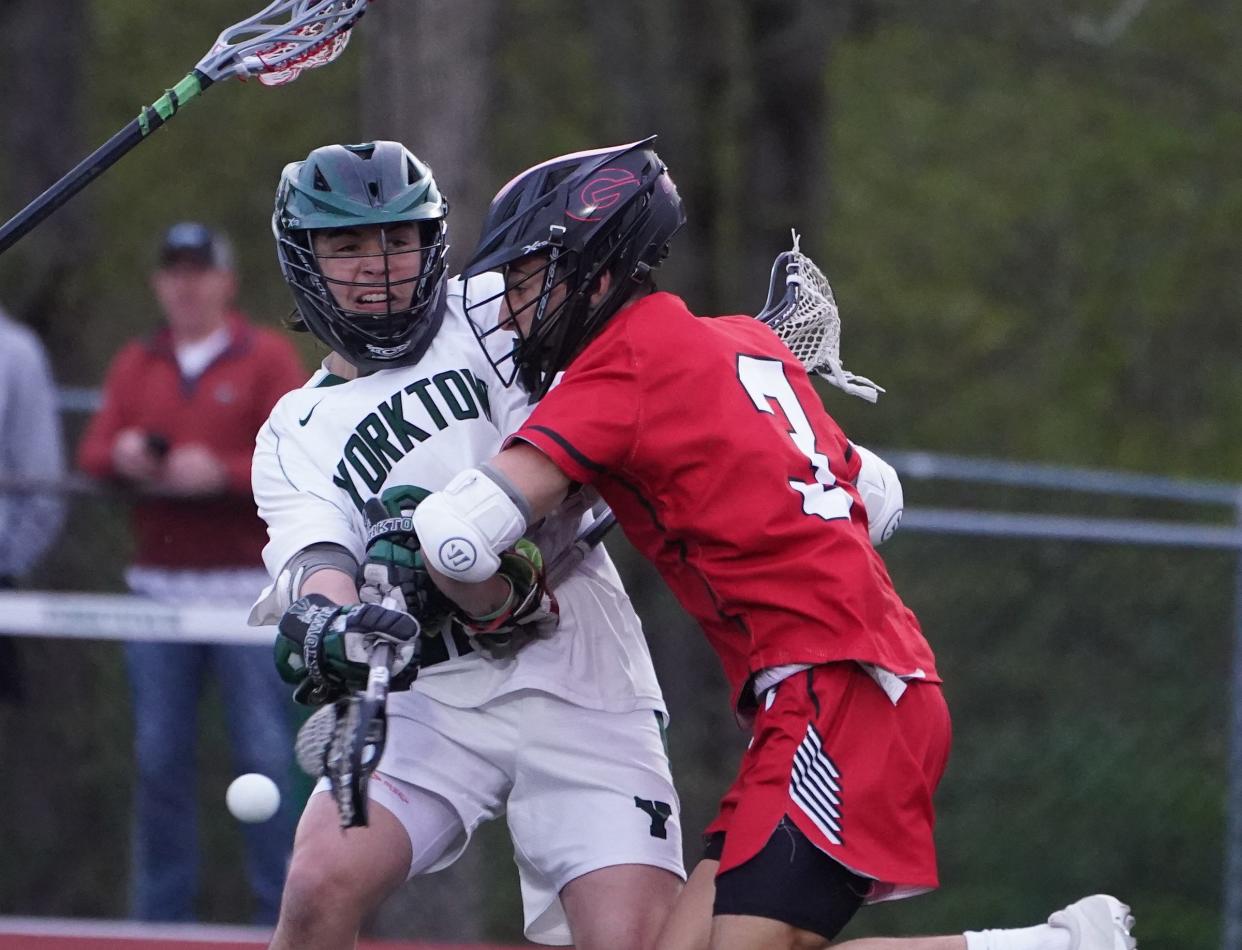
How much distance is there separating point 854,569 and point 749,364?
1.38 ft

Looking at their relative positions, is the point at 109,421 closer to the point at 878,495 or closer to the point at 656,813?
the point at 656,813

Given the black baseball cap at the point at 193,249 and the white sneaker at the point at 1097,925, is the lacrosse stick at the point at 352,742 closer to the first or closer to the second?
the white sneaker at the point at 1097,925

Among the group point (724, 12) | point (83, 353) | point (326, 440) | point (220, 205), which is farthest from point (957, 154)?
point (326, 440)

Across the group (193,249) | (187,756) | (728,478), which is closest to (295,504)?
(728,478)

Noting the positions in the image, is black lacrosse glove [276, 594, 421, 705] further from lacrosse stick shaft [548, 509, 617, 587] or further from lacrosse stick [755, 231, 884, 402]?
lacrosse stick [755, 231, 884, 402]

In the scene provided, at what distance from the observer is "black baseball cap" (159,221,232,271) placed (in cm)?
626

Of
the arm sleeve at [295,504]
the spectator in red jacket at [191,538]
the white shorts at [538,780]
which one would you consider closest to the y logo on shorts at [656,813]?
the white shorts at [538,780]

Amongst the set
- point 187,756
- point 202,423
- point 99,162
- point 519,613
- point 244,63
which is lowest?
point 187,756

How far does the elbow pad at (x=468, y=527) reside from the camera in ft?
10.9

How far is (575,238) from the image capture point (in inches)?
138

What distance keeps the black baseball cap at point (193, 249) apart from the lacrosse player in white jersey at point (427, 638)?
8.01 ft

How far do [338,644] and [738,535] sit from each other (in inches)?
28.2

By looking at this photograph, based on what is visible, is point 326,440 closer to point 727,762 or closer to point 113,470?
point 113,470

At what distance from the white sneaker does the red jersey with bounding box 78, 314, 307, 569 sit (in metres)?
2.92
